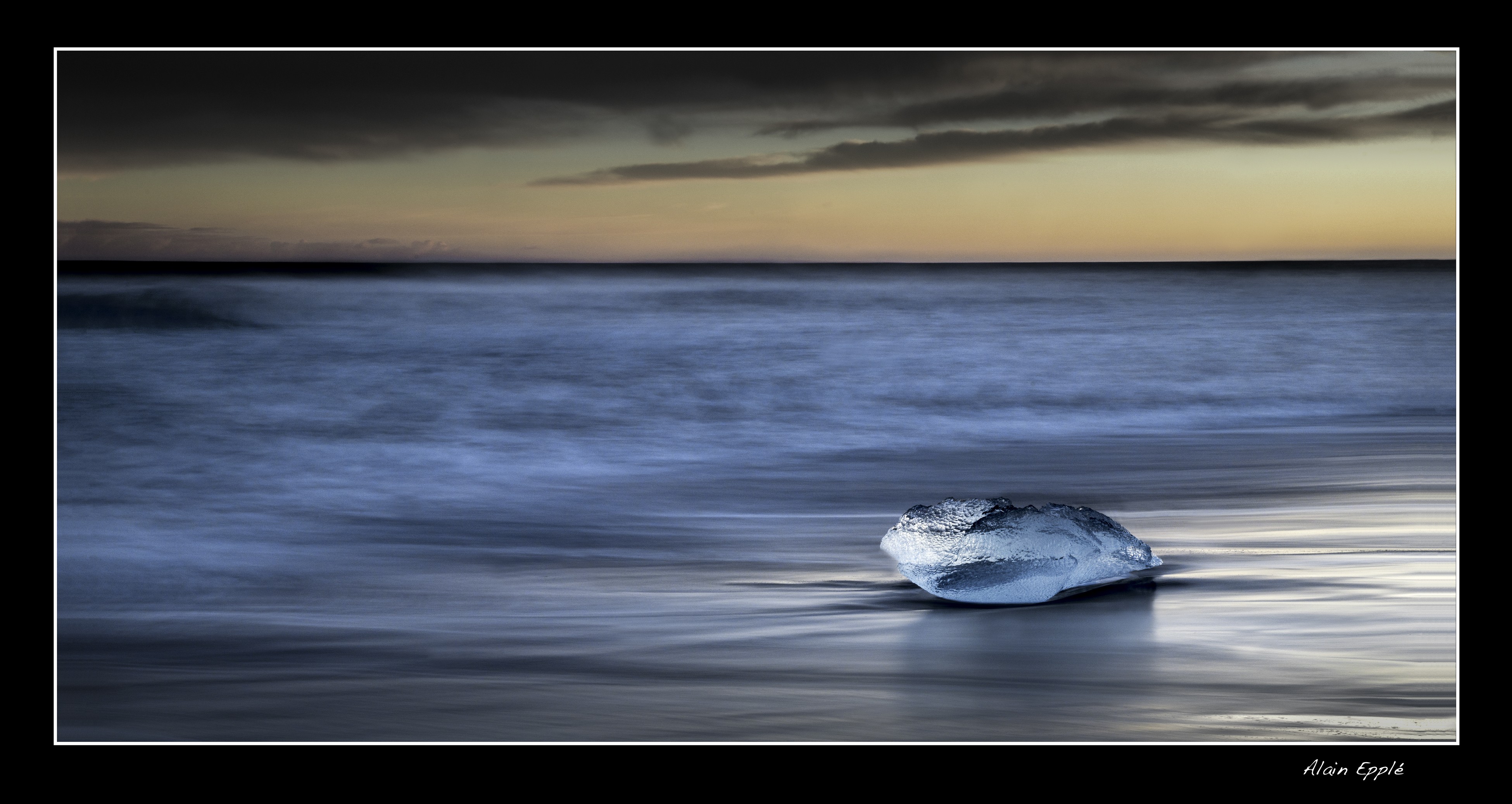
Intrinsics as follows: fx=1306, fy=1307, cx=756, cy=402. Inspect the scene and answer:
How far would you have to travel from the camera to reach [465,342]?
5.73 m

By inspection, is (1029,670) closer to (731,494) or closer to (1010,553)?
(1010,553)

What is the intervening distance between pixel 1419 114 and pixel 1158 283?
1426mm

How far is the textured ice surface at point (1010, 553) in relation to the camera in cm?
290

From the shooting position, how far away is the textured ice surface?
114 inches

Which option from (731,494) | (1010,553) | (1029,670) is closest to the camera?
(1029,670)

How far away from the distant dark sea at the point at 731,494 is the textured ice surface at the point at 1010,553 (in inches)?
2.3

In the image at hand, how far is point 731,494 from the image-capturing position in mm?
4027

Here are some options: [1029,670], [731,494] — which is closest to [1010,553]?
[1029,670]

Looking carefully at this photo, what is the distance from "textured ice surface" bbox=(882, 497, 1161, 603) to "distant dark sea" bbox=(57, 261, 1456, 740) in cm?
6

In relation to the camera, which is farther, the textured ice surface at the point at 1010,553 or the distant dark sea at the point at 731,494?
the textured ice surface at the point at 1010,553

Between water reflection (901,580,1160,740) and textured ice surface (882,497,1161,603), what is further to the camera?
textured ice surface (882,497,1161,603)

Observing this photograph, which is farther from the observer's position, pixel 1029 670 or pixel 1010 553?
pixel 1010 553

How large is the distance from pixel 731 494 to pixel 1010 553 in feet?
4.29

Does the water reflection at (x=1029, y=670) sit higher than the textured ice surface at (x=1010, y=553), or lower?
lower
